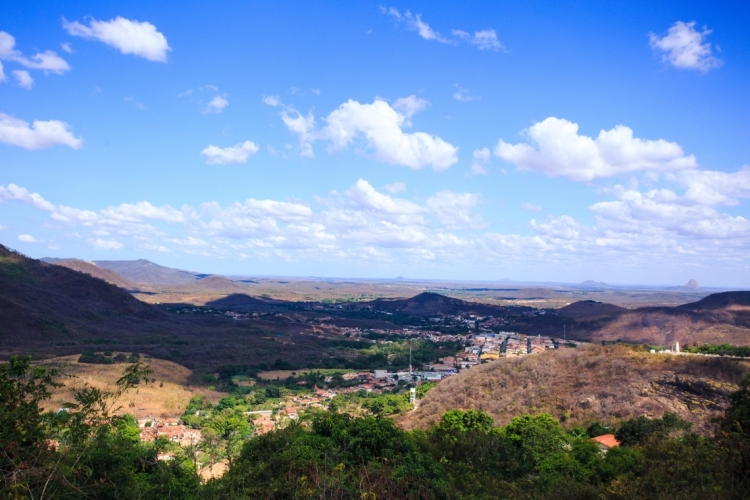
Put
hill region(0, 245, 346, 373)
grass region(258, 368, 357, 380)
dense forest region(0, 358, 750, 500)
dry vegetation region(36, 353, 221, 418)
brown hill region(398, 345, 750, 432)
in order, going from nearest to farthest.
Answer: dense forest region(0, 358, 750, 500), brown hill region(398, 345, 750, 432), dry vegetation region(36, 353, 221, 418), grass region(258, 368, 357, 380), hill region(0, 245, 346, 373)

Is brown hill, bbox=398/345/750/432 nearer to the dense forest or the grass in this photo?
the dense forest

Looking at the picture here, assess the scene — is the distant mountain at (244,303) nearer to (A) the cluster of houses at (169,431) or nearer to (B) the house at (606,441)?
(A) the cluster of houses at (169,431)

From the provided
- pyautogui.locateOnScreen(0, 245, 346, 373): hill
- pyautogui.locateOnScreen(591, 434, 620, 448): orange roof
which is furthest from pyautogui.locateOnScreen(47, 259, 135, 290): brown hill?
pyautogui.locateOnScreen(591, 434, 620, 448): orange roof

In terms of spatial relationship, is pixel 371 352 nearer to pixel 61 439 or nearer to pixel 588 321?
pixel 588 321

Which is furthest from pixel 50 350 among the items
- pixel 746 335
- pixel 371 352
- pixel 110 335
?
pixel 746 335

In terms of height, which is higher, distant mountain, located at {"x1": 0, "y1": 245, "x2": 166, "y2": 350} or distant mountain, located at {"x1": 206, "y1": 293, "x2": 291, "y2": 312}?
distant mountain, located at {"x1": 0, "y1": 245, "x2": 166, "y2": 350}
